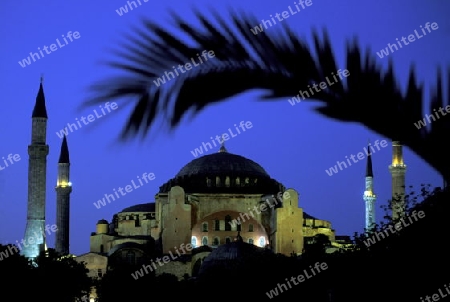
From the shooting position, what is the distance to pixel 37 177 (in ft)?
121

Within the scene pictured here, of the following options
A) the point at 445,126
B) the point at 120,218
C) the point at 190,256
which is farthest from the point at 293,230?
the point at 445,126

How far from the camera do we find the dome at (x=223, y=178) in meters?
48.4

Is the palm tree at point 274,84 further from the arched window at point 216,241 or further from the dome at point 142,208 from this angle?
the dome at point 142,208

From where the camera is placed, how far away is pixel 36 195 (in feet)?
121

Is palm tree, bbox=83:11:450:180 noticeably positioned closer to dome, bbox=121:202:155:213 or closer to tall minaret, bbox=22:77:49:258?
tall minaret, bbox=22:77:49:258

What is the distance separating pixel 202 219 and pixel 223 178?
2791mm

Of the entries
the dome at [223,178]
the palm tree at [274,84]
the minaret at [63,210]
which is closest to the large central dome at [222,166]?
the dome at [223,178]

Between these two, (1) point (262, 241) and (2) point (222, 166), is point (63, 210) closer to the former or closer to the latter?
(2) point (222, 166)

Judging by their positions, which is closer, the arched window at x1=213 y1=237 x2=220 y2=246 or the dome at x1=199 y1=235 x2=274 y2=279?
the dome at x1=199 y1=235 x2=274 y2=279

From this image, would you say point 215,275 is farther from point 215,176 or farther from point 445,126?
point 445,126

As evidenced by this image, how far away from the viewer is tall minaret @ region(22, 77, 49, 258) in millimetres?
36812

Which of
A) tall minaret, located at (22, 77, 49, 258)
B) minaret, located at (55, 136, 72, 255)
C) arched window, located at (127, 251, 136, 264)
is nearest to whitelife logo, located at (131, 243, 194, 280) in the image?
arched window, located at (127, 251, 136, 264)

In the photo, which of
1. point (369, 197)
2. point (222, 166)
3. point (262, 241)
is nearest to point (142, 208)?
point (222, 166)

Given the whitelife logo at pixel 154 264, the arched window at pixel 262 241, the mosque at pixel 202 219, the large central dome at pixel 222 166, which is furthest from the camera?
the large central dome at pixel 222 166
